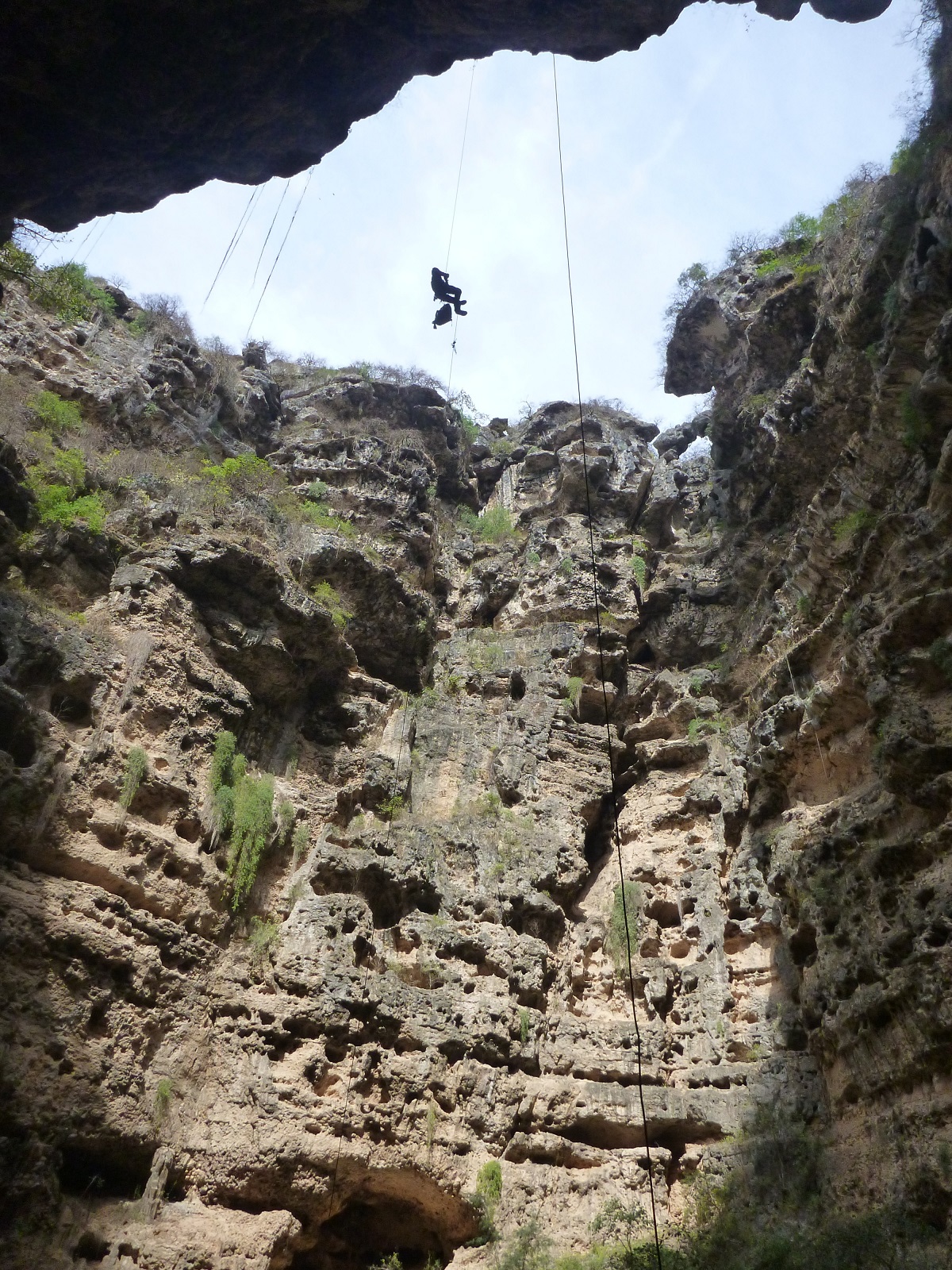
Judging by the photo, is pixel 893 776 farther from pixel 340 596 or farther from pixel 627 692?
pixel 340 596

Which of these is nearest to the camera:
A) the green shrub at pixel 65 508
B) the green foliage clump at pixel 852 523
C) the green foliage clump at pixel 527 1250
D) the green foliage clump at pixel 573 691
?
the green foliage clump at pixel 527 1250

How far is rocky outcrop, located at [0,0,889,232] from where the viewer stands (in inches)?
356

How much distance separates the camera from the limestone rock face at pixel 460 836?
11.3 m

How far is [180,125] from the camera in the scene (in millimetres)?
10250

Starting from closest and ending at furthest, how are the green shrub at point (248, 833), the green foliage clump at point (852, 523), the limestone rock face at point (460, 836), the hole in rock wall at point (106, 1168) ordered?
1. the hole in rock wall at point (106, 1168)
2. the limestone rock face at point (460, 836)
3. the green shrub at point (248, 833)
4. the green foliage clump at point (852, 523)

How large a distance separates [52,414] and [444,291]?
8.20 m

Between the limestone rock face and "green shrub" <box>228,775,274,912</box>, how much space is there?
228 millimetres

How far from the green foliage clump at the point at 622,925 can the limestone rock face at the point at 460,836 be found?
86 millimetres

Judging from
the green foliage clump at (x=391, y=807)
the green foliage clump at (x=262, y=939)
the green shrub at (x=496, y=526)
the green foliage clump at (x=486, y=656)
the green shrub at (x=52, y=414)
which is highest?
the green shrub at (x=496, y=526)

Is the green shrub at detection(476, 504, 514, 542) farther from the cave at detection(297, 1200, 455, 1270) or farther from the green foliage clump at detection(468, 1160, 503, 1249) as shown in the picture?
the cave at detection(297, 1200, 455, 1270)

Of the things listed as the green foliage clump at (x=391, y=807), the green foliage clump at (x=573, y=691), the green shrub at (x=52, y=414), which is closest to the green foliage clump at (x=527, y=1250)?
the green foliage clump at (x=391, y=807)

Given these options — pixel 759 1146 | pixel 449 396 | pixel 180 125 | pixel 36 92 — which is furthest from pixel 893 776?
pixel 449 396

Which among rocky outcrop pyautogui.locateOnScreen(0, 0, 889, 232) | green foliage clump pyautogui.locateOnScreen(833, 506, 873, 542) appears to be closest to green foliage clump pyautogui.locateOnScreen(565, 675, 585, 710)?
green foliage clump pyautogui.locateOnScreen(833, 506, 873, 542)

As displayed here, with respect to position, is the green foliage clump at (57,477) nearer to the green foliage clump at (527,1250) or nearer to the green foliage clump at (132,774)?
the green foliage clump at (132,774)
